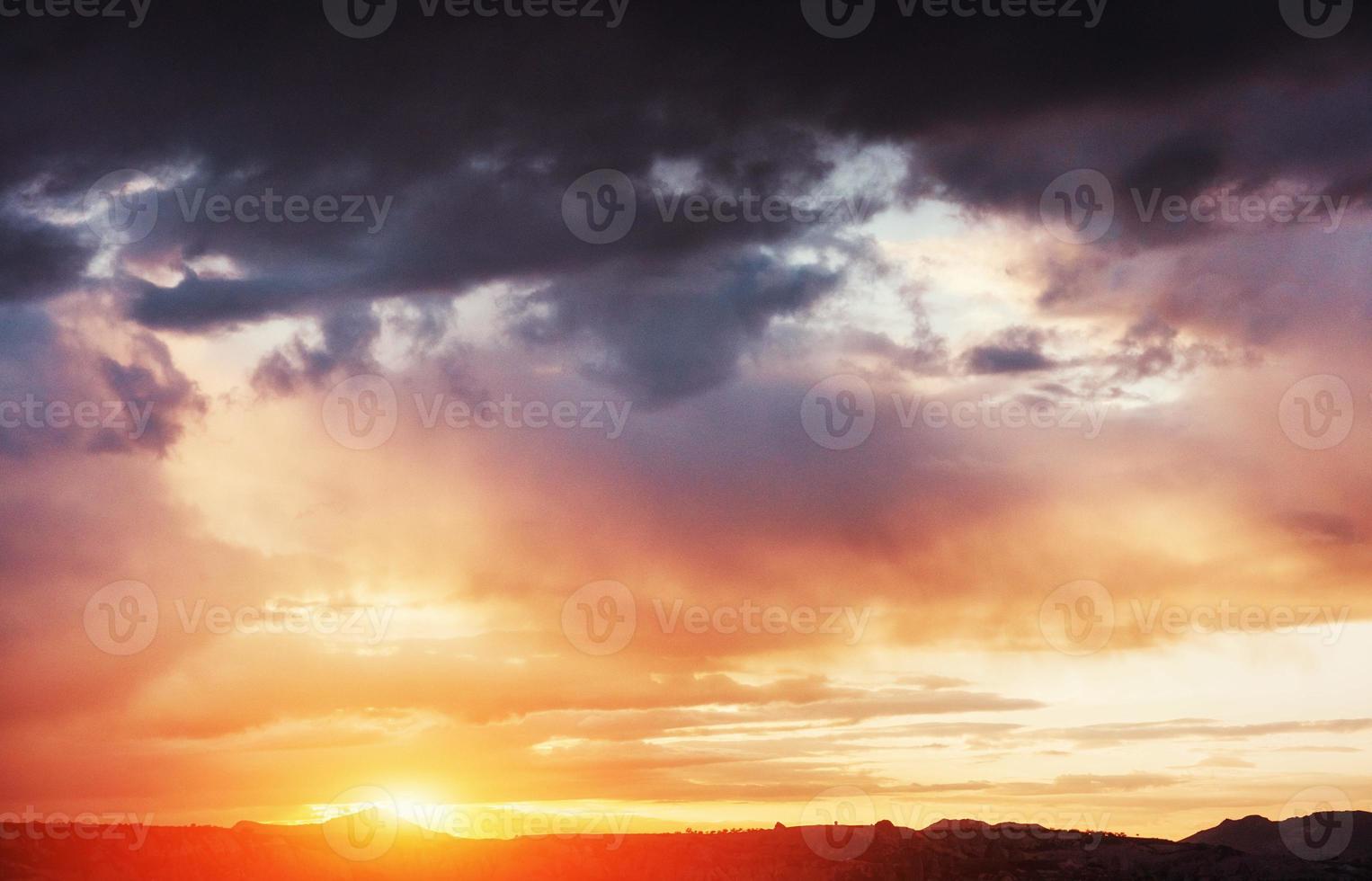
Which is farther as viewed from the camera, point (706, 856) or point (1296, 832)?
point (1296, 832)

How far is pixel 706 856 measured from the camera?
7388 centimetres

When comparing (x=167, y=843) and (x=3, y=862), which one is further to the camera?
(x=167, y=843)

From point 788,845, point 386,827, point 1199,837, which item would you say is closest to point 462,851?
point 386,827

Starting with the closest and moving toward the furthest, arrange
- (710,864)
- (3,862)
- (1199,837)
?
(3,862) < (710,864) < (1199,837)

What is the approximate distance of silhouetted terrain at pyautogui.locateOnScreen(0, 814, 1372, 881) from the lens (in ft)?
221

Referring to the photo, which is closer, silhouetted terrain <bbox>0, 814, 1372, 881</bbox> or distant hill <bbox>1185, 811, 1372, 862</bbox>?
silhouetted terrain <bbox>0, 814, 1372, 881</bbox>

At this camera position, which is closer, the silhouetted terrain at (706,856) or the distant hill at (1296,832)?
the silhouetted terrain at (706,856)

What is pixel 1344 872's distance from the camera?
→ 241ft

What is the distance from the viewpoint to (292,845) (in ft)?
228

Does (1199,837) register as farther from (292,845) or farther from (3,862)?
(3,862)

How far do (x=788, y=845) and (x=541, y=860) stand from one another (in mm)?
14946

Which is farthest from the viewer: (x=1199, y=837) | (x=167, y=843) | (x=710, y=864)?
(x=1199, y=837)

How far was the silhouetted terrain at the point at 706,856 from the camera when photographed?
2648 inches

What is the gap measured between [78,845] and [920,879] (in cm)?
4559
